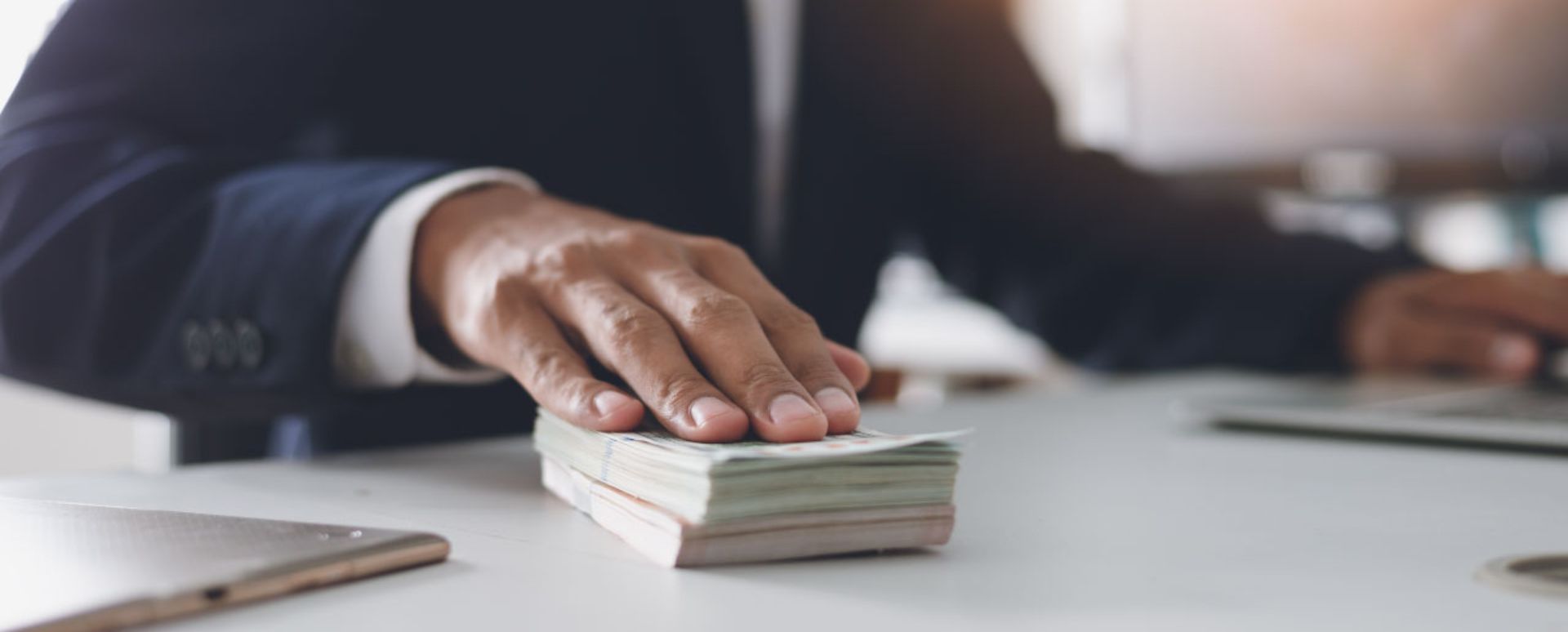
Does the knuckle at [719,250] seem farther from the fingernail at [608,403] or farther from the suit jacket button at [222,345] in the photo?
the suit jacket button at [222,345]

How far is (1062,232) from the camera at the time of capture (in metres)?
1.56

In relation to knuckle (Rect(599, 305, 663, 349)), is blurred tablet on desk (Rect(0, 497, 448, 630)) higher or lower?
lower

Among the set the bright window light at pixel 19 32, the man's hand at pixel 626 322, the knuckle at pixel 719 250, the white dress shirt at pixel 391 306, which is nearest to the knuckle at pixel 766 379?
the man's hand at pixel 626 322

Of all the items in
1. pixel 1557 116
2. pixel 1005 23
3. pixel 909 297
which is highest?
pixel 1005 23

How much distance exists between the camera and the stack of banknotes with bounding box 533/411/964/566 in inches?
14.1

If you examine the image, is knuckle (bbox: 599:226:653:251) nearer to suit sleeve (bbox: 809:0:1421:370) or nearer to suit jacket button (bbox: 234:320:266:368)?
suit jacket button (bbox: 234:320:266:368)

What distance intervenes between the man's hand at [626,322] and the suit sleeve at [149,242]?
64mm

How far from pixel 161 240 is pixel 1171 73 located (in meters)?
1.17

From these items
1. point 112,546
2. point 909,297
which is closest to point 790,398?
point 112,546

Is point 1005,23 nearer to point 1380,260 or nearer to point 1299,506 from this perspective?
point 1380,260

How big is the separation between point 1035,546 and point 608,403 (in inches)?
6.4

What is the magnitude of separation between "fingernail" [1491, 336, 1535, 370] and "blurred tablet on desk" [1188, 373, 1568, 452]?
0.20 m

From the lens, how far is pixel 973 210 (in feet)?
5.23

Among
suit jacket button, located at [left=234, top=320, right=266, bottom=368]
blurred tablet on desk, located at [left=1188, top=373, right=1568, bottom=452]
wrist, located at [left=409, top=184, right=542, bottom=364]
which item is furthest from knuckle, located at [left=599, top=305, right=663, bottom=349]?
blurred tablet on desk, located at [left=1188, top=373, right=1568, bottom=452]
